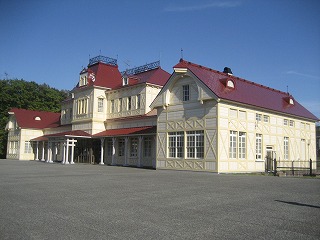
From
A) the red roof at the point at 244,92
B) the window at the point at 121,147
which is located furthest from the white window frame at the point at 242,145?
the window at the point at 121,147

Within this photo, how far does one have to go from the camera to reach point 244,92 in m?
24.5

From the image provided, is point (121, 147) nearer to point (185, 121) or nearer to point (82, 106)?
point (82, 106)

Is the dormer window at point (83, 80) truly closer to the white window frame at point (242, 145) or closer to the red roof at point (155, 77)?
the red roof at point (155, 77)

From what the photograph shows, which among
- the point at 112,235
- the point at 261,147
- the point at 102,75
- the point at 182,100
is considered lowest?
the point at 112,235

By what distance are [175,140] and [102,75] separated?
16049 millimetres

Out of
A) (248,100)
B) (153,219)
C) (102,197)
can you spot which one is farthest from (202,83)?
(153,219)

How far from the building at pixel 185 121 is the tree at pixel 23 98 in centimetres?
1439

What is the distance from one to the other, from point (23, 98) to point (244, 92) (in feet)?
134

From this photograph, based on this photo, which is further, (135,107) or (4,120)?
(4,120)

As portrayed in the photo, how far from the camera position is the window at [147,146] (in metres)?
29.1

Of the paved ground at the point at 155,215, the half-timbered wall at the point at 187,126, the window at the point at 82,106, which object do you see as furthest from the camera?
the window at the point at 82,106

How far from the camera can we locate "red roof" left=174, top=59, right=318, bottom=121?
22375 millimetres

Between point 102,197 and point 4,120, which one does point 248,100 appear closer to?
point 102,197

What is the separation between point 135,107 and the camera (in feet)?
106
